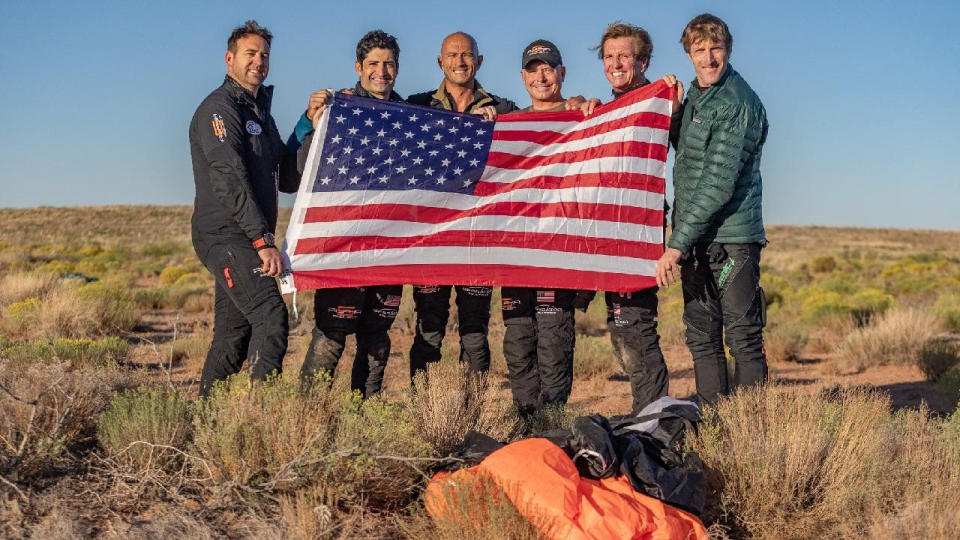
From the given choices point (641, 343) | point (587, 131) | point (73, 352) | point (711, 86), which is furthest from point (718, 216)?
point (73, 352)

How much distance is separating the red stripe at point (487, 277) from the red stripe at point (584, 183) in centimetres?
65

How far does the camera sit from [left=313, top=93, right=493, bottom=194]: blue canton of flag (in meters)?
5.82

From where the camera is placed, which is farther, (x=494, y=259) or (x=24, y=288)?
(x=24, y=288)

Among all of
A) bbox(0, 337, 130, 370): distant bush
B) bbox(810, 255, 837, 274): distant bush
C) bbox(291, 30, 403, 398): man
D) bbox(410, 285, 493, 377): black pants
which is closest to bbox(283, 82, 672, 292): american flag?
bbox(291, 30, 403, 398): man

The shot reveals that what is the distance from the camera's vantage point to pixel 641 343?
5.82 metres

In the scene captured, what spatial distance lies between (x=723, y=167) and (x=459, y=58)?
2.13 m

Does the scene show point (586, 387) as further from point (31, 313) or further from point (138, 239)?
point (138, 239)

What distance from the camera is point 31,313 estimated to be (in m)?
11.9

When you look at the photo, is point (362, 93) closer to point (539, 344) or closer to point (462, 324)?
point (462, 324)

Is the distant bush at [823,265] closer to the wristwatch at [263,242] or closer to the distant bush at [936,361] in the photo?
the distant bush at [936,361]

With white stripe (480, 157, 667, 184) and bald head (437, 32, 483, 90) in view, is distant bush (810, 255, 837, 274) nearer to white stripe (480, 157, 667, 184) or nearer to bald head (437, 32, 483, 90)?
white stripe (480, 157, 667, 184)

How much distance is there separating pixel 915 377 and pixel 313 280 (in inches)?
327

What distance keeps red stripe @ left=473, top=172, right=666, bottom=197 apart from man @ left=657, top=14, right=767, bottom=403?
40cm

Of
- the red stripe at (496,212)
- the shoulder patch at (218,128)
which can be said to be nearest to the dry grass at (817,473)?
the red stripe at (496,212)
